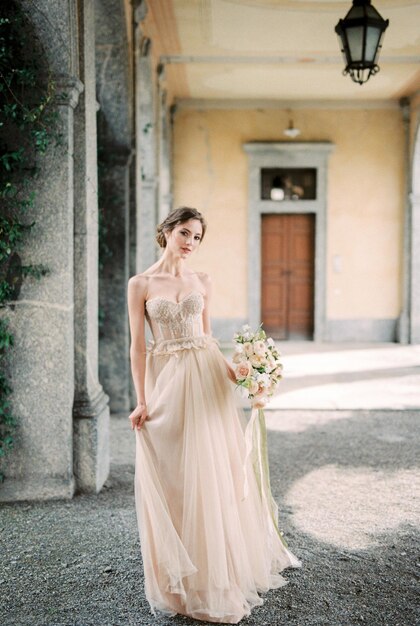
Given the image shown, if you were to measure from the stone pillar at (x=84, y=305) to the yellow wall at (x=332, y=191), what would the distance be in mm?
8327

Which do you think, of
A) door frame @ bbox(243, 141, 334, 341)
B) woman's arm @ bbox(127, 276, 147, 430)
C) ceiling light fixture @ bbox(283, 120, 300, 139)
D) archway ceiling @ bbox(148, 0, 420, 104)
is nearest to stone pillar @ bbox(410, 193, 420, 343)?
door frame @ bbox(243, 141, 334, 341)

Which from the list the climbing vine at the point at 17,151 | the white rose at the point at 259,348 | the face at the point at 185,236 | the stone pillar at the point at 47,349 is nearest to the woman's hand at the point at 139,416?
the white rose at the point at 259,348

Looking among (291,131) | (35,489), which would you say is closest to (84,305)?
(35,489)

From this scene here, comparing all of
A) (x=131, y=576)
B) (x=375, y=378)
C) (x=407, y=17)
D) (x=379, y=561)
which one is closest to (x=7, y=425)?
(x=131, y=576)

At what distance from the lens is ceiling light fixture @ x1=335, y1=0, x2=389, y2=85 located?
5.41 m

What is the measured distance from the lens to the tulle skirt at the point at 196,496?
280 cm

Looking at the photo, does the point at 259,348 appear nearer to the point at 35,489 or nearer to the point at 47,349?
the point at 47,349

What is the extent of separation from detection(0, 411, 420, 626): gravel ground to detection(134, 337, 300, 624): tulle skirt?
12 cm

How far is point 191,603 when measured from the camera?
2.80 metres

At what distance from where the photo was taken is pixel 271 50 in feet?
30.9

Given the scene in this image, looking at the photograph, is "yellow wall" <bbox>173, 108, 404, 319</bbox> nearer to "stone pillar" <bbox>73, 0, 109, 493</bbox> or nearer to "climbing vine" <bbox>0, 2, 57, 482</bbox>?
"stone pillar" <bbox>73, 0, 109, 493</bbox>

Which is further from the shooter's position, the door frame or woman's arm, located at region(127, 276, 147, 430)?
the door frame

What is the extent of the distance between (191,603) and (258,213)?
10537 millimetres

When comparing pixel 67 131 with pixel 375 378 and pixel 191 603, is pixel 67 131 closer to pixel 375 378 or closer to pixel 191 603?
pixel 191 603
